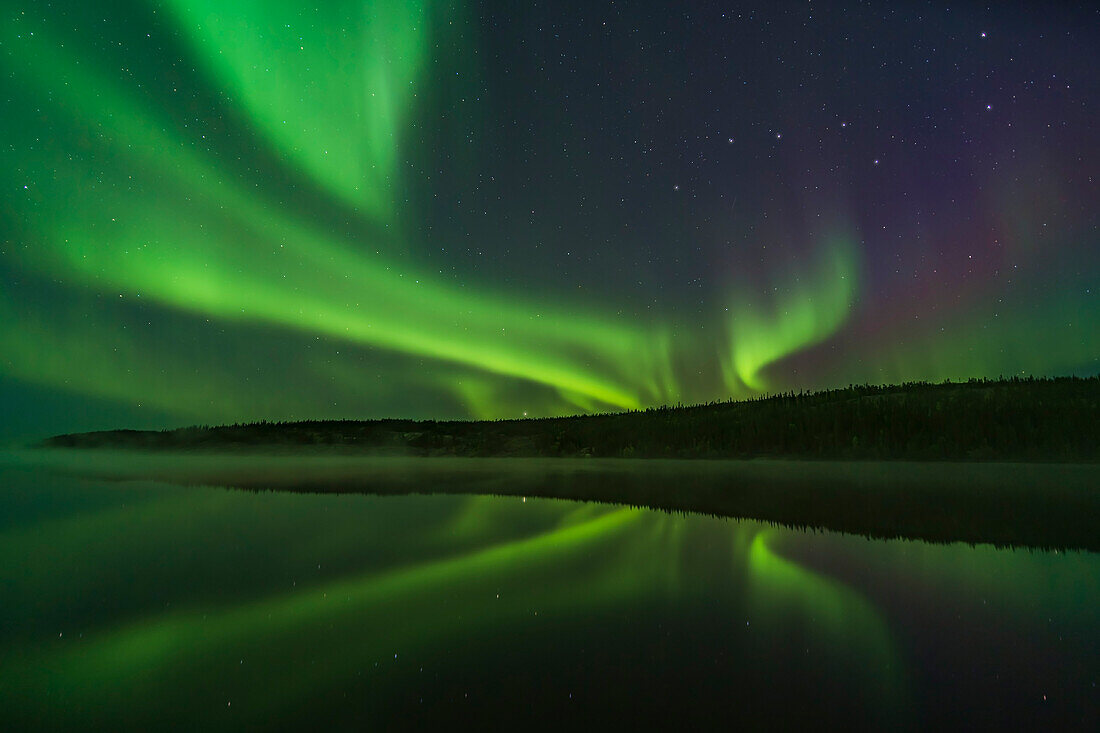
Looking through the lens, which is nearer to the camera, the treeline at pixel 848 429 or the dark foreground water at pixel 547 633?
the dark foreground water at pixel 547 633

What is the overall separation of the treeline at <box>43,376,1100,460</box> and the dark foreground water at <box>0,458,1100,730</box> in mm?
61936

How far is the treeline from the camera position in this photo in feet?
216

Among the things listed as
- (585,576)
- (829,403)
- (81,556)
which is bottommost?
(81,556)

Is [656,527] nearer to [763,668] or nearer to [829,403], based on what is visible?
[763,668]

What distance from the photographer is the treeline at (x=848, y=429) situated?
65.8 m

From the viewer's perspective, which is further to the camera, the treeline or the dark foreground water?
the treeline

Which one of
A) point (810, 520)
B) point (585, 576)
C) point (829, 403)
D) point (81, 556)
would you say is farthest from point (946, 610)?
point (829, 403)

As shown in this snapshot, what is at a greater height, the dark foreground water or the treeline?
the treeline

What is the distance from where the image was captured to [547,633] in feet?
31.8

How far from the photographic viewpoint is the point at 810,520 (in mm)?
21641

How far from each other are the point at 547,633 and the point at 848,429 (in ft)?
255

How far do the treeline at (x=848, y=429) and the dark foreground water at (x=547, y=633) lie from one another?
61.9 metres

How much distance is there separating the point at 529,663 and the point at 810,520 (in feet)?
54.2

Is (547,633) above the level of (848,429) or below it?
below
